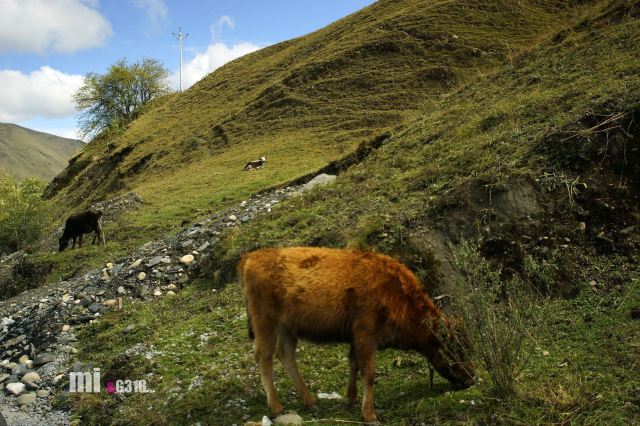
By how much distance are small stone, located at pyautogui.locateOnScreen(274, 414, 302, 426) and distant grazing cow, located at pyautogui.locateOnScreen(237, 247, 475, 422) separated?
282 mm

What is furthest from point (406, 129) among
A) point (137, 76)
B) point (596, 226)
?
point (137, 76)

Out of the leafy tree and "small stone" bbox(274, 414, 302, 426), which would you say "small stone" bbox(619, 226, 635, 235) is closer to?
"small stone" bbox(274, 414, 302, 426)

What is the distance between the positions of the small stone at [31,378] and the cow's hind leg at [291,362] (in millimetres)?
5799

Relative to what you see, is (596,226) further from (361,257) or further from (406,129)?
(406,129)

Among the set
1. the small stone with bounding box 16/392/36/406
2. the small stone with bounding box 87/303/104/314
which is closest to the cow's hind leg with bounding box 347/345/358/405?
the small stone with bounding box 16/392/36/406

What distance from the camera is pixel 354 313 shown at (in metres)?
5.54

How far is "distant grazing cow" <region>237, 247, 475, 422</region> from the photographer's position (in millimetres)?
5484

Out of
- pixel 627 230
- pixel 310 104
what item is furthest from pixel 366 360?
pixel 310 104

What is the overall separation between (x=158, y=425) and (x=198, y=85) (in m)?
61.9

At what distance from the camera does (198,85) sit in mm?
63688

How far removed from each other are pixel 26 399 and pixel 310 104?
3488cm

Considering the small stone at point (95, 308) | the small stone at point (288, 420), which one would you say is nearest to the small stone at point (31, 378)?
the small stone at point (95, 308)

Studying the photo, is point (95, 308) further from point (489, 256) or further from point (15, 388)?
point (489, 256)

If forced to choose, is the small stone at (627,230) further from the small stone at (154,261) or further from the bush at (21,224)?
the bush at (21,224)
